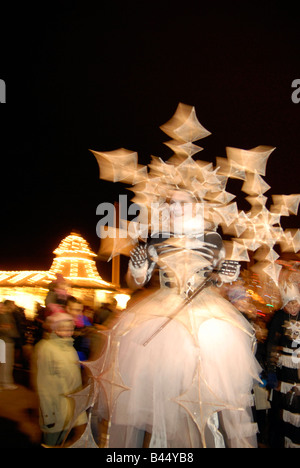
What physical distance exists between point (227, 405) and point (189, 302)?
2.17 feet

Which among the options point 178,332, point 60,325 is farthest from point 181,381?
point 60,325

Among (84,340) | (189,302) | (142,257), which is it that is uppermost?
(142,257)

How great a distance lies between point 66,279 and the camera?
35.3 ft

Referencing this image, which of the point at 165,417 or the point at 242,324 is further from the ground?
the point at 242,324

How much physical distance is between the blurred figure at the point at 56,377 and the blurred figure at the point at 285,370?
1926 mm

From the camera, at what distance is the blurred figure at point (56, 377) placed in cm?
340

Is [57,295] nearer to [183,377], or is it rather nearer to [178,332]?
[178,332]

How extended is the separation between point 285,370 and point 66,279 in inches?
317

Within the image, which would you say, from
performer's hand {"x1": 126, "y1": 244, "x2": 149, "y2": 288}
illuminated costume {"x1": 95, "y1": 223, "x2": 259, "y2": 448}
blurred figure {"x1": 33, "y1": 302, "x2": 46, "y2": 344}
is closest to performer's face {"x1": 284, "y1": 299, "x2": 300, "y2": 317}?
illuminated costume {"x1": 95, "y1": 223, "x2": 259, "y2": 448}

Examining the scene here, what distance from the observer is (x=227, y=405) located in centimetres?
224

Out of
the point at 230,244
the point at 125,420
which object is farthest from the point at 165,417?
the point at 230,244

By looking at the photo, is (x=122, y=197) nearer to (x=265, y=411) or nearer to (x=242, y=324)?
(x=242, y=324)

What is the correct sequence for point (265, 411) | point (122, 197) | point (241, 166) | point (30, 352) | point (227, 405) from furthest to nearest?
1. point (30, 352)
2. point (265, 411)
3. point (122, 197)
4. point (241, 166)
5. point (227, 405)

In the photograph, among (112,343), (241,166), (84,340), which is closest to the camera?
(112,343)
